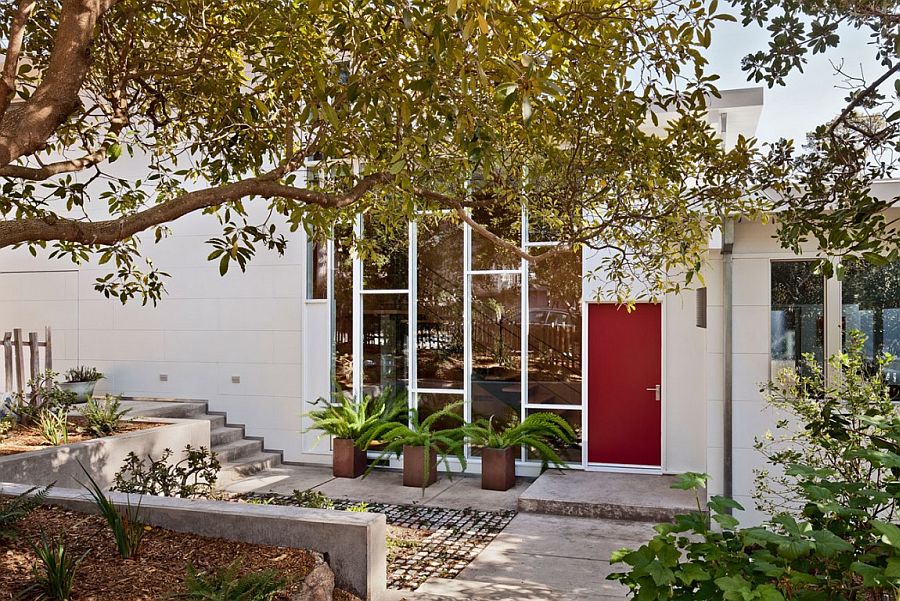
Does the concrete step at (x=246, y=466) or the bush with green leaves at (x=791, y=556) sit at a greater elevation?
the bush with green leaves at (x=791, y=556)

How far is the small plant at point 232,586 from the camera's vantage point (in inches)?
160

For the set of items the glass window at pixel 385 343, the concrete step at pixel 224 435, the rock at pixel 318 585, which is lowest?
the concrete step at pixel 224 435

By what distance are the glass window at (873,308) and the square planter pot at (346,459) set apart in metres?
5.94

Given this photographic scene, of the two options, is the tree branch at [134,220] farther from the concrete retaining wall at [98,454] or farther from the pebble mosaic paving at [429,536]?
the concrete retaining wall at [98,454]

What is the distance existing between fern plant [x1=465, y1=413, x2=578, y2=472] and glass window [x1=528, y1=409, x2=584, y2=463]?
0.06 meters

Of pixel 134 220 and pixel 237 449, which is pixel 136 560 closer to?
pixel 134 220

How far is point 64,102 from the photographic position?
367cm

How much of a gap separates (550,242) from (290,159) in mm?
5712

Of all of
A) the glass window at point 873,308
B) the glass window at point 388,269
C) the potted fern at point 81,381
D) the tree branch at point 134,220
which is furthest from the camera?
the potted fern at point 81,381

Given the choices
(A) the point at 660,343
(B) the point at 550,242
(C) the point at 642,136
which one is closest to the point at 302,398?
(B) the point at 550,242

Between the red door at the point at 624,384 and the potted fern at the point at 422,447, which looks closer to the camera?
the potted fern at the point at 422,447

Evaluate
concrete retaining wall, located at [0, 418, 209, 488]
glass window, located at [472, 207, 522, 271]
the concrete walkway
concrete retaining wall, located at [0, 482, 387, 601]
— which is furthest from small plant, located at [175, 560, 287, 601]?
glass window, located at [472, 207, 522, 271]

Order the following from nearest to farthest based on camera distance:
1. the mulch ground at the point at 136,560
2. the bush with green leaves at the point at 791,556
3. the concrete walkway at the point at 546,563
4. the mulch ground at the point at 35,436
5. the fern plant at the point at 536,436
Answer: the bush with green leaves at the point at 791,556
the mulch ground at the point at 136,560
the concrete walkway at the point at 546,563
the mulch ground at the point at 35,436
the fern plant at the point at 536,436

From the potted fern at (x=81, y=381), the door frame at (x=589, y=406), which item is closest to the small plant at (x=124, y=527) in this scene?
the door frame at (x=589, y=406)
